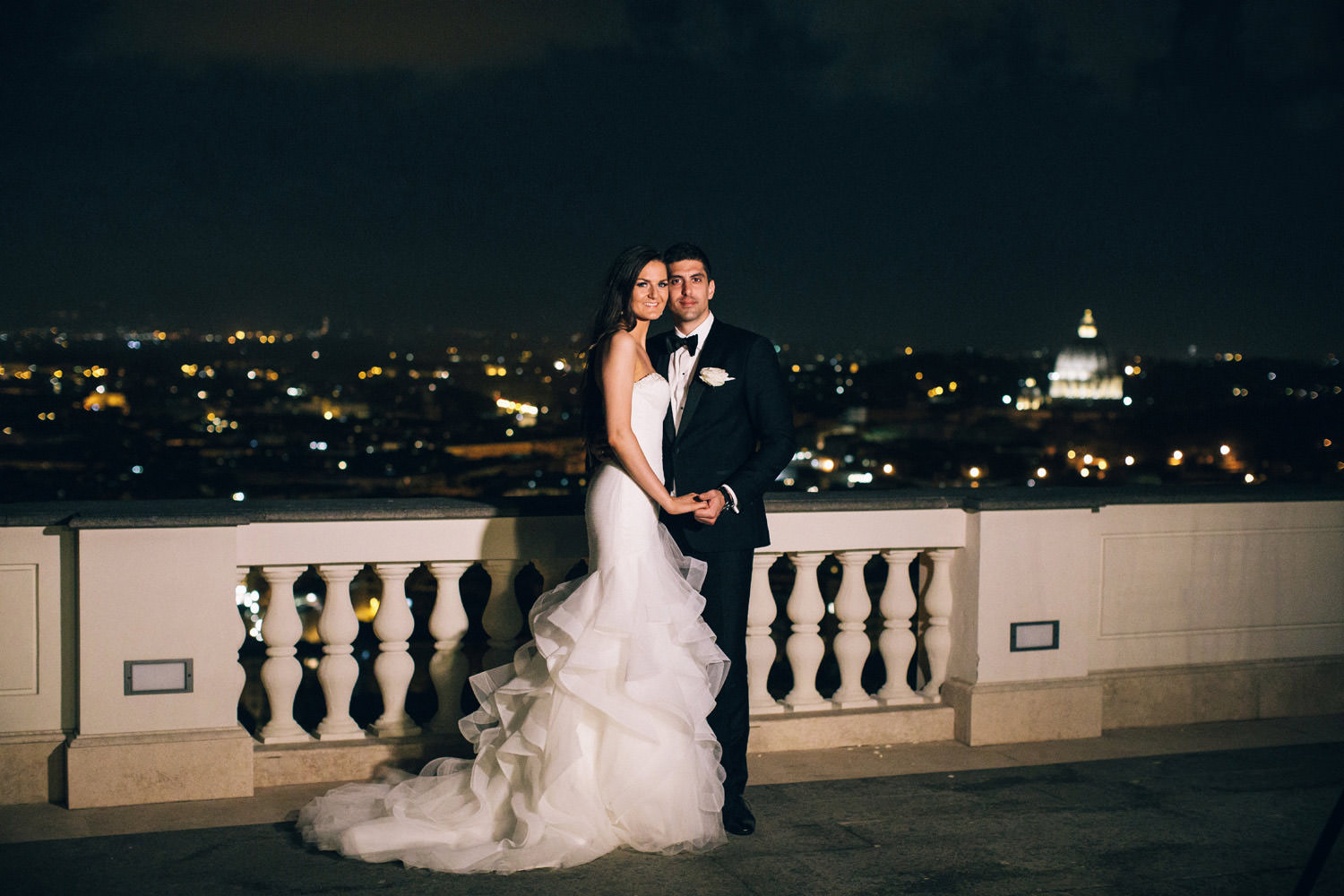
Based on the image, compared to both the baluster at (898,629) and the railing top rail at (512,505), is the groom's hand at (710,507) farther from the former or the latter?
the baluster at (898,629)

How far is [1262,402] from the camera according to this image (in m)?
51.5

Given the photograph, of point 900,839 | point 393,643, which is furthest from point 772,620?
point 393,643

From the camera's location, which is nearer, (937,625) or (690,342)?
(690,342)

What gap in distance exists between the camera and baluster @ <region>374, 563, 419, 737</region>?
4.51 m

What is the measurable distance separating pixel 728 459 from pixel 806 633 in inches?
43.6

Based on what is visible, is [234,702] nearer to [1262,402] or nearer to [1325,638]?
[1325,638]

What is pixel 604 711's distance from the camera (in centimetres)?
376

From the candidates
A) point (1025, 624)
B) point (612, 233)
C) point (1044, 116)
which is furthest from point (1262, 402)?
point (1025, 624)

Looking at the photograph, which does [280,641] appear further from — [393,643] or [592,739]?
[592,739]

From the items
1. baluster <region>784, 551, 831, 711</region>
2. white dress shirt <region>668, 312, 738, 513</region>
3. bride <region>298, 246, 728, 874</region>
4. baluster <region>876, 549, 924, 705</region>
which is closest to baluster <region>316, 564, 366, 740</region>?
bride <region>298, 246, 728, 874</region>

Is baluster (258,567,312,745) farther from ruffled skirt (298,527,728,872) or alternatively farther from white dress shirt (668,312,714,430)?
white dress shirt (668,312,714,430)

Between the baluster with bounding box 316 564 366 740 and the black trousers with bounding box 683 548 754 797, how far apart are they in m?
1.31

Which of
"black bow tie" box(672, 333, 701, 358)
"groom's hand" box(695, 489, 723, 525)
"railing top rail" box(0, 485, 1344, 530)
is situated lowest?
"railing top rail" box(0, 485, 1344, 530)

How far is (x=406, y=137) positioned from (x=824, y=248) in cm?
3318
